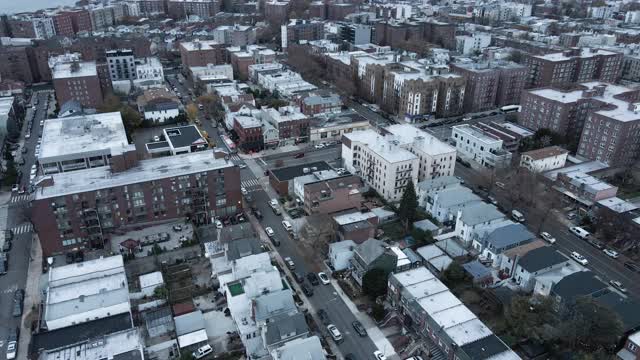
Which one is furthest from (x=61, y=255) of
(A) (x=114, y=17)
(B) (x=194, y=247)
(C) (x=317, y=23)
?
(A) (x=114, y=17)

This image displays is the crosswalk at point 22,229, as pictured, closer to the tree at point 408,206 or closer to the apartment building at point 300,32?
the tree at point 408,206

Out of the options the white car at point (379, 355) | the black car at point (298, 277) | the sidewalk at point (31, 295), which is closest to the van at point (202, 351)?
the black car at point (298, 277)

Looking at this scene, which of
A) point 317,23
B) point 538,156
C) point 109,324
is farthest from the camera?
point 317,23

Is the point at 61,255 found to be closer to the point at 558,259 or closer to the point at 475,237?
the point at 475,237

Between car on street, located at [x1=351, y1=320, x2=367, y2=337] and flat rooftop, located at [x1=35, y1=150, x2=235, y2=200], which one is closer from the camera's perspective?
car on street, located at [x1=351, y1=320, x2=367, y2=337]

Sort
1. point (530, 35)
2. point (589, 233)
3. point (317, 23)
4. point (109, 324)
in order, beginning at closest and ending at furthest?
point (109, 324), point (589, 233), point (530, 35), point (317, 23)

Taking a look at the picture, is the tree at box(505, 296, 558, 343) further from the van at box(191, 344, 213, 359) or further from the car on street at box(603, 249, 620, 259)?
the van at box(191, 344, 213, 359)

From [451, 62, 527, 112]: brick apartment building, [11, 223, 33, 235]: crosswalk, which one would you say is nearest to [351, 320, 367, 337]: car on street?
[11, 223, 33, 235]: crosswalk
